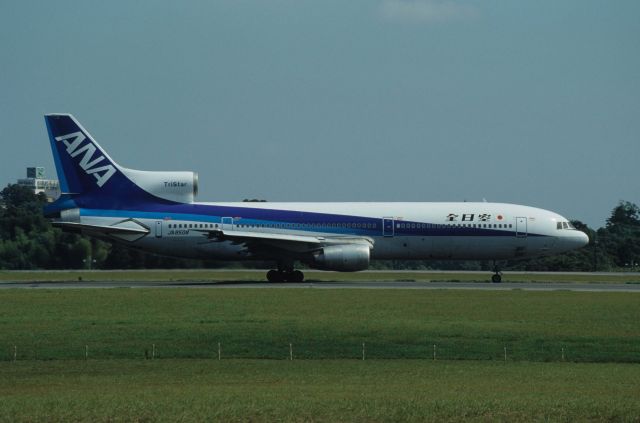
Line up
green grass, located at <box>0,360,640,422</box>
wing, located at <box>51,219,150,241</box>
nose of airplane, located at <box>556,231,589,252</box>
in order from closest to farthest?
1. green grass, located at <box>0,360,640,422</box>
2. wing, located at <box>51,219,150,241</box>
3. nose of airplane, located at <box>556,231,589,252</box>

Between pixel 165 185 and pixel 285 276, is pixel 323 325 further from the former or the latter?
pixel 165 185

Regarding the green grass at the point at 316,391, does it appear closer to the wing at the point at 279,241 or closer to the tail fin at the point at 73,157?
the wing at the point at 279,241

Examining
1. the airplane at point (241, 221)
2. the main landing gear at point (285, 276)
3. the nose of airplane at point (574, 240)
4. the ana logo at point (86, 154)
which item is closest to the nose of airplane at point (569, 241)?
the nose of airplane at point (574, 240)

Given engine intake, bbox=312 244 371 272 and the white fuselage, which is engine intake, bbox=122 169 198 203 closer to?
the white fuselage

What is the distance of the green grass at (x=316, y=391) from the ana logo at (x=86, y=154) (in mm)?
36559

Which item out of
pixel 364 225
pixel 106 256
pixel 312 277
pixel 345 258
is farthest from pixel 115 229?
pixel 106 256

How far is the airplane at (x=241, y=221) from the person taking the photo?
70188mm

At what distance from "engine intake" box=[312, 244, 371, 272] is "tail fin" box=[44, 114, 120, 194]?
1535 cm

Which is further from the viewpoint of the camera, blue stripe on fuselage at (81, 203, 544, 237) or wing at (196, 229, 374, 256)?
blue stripe on fuselage at (81, 203, 544, 237)

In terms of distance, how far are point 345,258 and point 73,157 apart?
19168mm

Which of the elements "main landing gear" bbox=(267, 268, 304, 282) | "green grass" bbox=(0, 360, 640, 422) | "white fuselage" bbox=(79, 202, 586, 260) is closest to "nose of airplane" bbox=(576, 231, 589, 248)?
"white fuselage" bbox=(79, 202, 586, 260)

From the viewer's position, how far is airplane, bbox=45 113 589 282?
70188 mm

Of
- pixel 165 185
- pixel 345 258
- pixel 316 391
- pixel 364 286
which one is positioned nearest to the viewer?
pixel 316 391

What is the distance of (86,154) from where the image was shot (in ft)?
231
